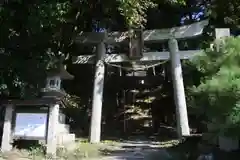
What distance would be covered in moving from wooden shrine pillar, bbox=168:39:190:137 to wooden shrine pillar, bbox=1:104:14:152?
6.53 metres

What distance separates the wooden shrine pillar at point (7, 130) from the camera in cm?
875

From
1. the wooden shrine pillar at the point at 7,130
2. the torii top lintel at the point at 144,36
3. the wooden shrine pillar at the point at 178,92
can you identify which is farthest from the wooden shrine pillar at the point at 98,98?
the wooden shrine pillar at the point at 7,130

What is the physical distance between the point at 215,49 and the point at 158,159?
3.34 metres

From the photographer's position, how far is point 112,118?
19.3 meters

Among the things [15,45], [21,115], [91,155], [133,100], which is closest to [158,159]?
[91,155]

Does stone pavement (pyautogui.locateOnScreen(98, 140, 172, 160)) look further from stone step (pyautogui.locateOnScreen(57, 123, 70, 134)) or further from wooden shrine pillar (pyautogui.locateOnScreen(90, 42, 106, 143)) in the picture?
stone step (pyautogui.locateOnScreen(57, 123, 70, 134))

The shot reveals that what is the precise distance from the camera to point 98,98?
43.1ft

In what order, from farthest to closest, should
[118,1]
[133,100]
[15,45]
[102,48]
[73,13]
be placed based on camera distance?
[133,100] → [102,48] → [73,13] → [118,1] → [15,45]

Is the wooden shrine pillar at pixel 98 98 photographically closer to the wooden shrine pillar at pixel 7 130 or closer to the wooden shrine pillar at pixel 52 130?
the wooden shrine pillar at pixel 52 130

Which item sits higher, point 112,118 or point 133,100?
point 133,100

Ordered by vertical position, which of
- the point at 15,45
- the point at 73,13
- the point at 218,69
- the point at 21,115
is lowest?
the point at 21,115

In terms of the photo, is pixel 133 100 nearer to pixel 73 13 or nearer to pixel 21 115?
pixel 73 13

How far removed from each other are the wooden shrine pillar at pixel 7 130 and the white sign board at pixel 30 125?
17 centimetres

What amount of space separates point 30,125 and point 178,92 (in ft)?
21.6
